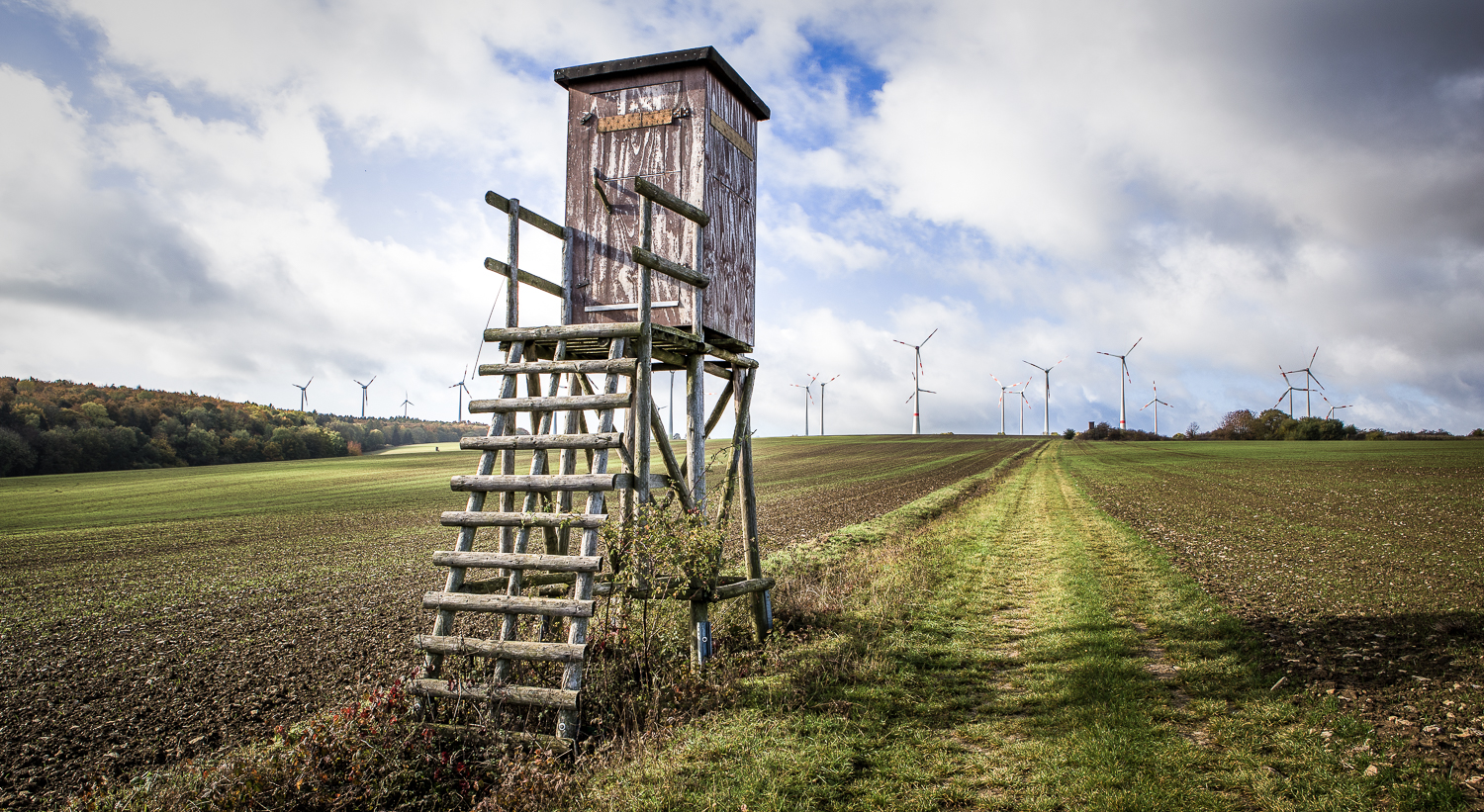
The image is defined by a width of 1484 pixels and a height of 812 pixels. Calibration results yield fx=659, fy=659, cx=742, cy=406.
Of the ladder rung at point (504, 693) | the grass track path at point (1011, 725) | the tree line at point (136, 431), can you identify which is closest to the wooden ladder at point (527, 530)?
the ladder rung at point (504, 693)

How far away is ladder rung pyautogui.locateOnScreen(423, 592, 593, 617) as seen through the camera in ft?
20.8

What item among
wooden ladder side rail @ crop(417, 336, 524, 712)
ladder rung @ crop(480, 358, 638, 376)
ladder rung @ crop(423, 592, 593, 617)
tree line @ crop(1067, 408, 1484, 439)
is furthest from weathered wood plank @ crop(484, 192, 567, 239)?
tree line @ crop(1067, 408, 1484, 439)

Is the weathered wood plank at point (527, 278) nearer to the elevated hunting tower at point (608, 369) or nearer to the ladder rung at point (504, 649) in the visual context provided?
the elevated hunting tower at point (608, 369)

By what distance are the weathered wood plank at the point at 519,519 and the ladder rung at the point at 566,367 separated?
67.1 inches

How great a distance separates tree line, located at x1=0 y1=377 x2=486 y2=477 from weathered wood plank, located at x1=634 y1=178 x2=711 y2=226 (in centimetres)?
6280

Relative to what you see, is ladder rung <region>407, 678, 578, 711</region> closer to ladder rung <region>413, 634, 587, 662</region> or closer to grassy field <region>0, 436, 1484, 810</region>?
ladder rung <region>413, 634, 587, 662</region>

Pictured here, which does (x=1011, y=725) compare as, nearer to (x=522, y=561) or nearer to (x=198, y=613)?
(x=522, y=561)

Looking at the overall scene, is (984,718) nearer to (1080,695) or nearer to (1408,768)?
(1080,695)

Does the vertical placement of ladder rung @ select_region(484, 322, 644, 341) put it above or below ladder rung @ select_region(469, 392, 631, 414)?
above

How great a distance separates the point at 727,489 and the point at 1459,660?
8.83m

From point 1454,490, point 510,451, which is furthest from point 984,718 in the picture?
point 1454,490

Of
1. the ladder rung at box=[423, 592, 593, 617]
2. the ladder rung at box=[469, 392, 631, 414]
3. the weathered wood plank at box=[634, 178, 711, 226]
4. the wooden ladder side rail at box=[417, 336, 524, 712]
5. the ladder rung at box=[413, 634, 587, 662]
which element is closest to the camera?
the ladder rung at box=[413, 634, 587, 662]

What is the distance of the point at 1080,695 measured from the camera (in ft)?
22.0

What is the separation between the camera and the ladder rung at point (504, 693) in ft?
19.9
